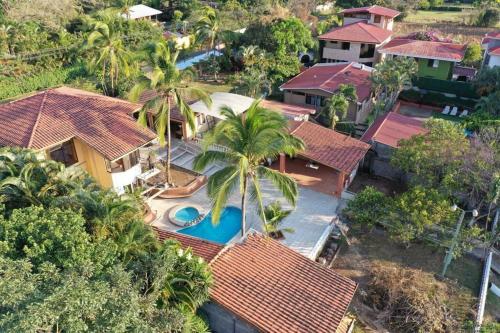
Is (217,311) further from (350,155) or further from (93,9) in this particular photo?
(93,9)

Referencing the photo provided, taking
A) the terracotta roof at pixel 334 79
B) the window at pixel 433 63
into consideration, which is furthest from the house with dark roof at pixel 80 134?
the window at pixel 433 63

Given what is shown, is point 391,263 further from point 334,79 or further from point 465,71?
point 465,71

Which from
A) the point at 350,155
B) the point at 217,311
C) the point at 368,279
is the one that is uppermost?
the point at 350,155

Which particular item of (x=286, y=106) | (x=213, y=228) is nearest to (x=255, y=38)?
(x=286, y=106)

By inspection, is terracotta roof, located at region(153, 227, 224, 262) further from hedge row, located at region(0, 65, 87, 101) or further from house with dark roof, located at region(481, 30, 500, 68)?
house with dark roof, located at region(481, 30, 500, 68)

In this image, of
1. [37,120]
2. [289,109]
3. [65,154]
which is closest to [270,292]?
[65,154]

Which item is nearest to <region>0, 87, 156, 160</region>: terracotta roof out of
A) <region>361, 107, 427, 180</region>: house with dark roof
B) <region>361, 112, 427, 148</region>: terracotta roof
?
<region>361, 107, 427, 180</region>: house with dark roof

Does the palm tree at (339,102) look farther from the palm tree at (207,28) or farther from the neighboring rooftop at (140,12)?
the neighboring rooftop at (140,12)
